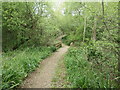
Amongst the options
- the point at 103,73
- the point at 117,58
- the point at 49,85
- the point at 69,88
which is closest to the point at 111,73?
the point at 103,73

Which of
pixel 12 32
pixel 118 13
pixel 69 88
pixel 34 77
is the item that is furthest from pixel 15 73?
pixel 12 32

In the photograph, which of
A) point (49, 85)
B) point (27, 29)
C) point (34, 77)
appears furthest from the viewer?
point (27, 29)

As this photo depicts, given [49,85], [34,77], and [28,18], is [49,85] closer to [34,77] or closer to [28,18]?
[34,77]

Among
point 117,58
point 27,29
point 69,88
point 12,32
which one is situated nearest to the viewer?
point 117,58

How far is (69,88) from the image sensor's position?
356cm

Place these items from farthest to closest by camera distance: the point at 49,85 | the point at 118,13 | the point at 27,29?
the point at 27,29
the point at 49,85
the point at 118,13

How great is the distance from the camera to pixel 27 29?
1054 centimetres

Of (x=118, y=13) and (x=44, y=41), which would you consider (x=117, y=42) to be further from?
(x=44, y=41)

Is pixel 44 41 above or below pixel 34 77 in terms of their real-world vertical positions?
above

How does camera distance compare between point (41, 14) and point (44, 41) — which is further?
point (44, 41)

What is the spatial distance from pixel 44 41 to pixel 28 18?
130 inches

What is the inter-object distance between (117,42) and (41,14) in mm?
9330

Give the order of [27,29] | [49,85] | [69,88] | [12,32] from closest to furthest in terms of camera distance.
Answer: [69,88] → [49,85] → [27,29] → [12,32]

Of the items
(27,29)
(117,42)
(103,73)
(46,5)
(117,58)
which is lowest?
(103,73)
